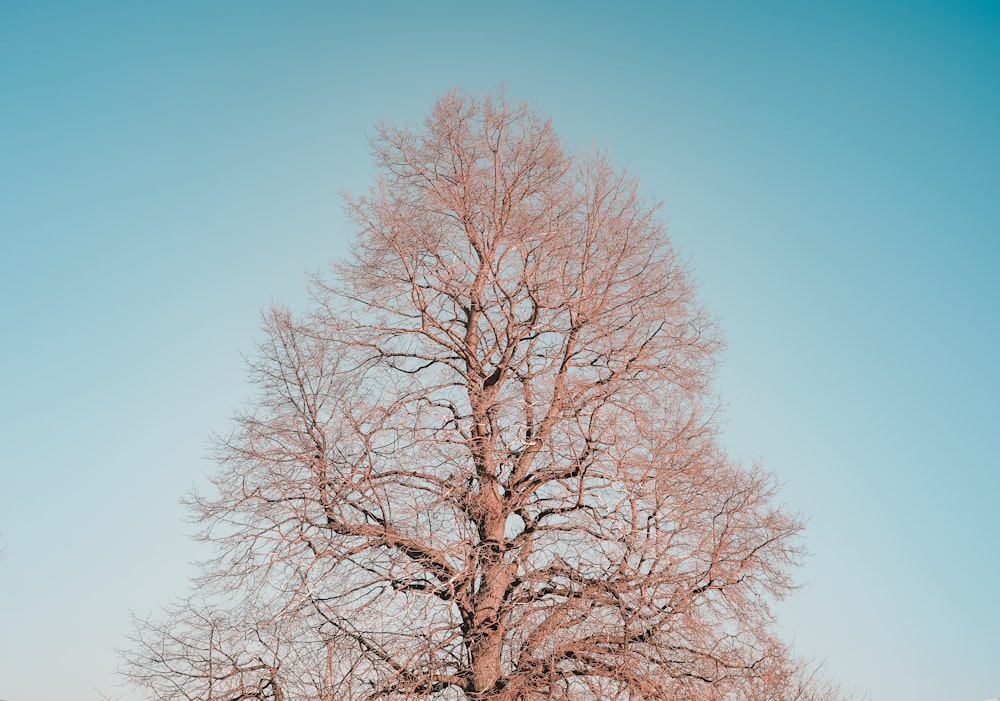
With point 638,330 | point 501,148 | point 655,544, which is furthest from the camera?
point 501,148

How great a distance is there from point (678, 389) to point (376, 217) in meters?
4.65

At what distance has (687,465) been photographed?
35.5 ft

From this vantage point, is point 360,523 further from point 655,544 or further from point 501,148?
point 501,148

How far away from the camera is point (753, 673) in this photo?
10320mm

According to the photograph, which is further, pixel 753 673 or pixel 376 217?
pixel 376 217

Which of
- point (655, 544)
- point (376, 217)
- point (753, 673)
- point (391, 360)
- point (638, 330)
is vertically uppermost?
point (376, 217)

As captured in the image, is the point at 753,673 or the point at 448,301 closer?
the point at 753,673

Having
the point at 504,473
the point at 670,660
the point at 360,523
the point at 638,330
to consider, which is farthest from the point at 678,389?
the point at 360,523

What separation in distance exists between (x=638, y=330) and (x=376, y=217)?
3.82 m

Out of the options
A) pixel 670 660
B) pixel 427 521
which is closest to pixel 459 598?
pixel 427 521

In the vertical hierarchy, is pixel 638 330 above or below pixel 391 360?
below

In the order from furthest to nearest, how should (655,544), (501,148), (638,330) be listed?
(501,148), (638,330), (655,544)

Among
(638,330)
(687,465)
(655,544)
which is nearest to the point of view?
(655,544)

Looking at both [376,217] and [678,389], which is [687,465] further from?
[376,217]
